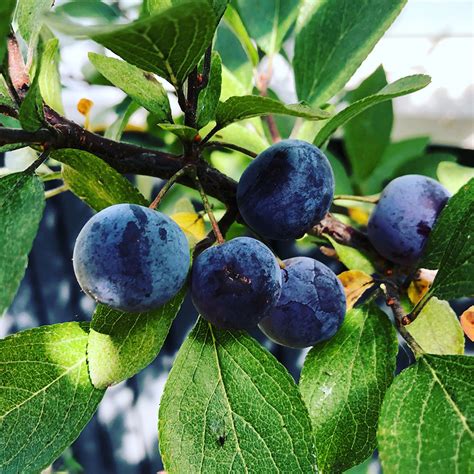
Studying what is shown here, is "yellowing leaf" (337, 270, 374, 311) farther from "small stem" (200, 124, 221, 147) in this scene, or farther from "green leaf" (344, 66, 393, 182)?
"green leaf" (344, 66, 393, 182)

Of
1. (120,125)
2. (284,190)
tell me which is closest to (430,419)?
(284,190)

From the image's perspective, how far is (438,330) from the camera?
0.62 metres

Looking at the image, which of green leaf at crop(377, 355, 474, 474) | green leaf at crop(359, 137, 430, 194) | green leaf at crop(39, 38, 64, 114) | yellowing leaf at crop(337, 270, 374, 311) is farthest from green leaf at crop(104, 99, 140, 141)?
green leaf at crop(359, 137, 430, 194)

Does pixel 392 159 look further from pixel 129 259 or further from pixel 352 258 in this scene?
pixel 129 259

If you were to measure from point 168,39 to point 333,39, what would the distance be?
0.38 m

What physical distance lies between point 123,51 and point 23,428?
0.32 m

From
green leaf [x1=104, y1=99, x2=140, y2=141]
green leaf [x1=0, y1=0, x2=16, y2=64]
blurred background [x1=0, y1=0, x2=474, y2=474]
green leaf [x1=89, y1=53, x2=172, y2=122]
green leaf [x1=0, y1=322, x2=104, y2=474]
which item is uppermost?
green leaf [x1=0, y1=0, x2=16, y2=64]

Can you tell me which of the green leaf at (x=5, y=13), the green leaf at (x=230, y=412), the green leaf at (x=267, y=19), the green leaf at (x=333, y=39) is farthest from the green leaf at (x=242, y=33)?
the green leaf at (x=5, y=13)

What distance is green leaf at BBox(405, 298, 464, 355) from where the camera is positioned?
0.61m

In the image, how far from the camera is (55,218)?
6.19ft

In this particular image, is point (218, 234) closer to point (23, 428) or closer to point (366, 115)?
point (23, 428)

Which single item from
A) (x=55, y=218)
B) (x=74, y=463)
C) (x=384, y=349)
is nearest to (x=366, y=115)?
(x=384, y=349)

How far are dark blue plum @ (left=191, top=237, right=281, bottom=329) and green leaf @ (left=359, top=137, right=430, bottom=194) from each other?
702mm

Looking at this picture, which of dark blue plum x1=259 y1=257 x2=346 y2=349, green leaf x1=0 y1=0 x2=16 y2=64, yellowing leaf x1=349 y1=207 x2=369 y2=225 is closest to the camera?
green leaf x1=0 y1=0 x2=16 y2=64
